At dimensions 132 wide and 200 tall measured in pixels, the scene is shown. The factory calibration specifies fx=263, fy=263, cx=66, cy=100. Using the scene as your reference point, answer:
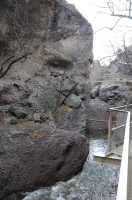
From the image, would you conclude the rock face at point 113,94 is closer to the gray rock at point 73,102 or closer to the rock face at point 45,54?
the rock face at point 45,54

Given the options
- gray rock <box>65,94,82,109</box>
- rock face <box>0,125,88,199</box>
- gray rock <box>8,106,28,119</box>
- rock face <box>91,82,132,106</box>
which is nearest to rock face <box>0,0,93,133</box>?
gray rock <box>65,94,82,109</box>

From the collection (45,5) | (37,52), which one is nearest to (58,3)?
(45,5)

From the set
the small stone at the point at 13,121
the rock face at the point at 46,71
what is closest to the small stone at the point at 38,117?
the rock face at the point at 46,71

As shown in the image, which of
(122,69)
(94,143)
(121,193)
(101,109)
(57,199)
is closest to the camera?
(121,193)

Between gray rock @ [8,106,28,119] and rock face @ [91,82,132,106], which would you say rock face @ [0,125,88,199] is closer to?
gray rock @ [8,106,28,119]

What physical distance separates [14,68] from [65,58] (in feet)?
10.6

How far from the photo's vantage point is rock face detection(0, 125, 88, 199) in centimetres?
684

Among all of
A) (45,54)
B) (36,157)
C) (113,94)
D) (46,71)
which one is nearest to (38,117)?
(46,71)

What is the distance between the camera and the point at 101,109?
1933cm

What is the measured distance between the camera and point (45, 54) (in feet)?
49.6

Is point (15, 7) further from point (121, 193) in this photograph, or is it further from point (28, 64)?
point (121, 193)

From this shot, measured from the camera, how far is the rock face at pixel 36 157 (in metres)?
6.84

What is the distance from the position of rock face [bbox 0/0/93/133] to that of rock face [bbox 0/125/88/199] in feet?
16.8

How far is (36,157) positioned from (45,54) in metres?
8.76
